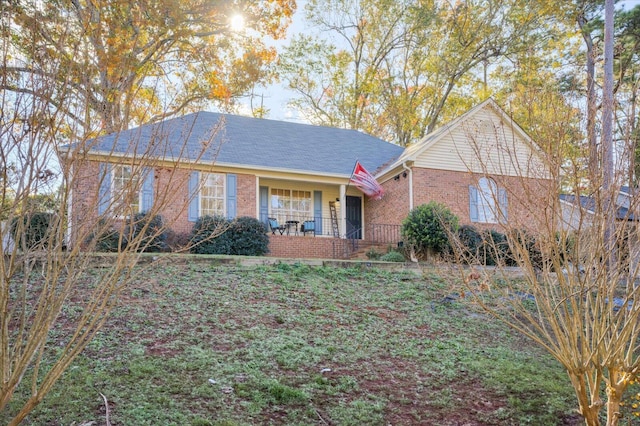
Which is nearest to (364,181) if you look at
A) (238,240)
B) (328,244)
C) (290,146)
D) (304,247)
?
(328,244)

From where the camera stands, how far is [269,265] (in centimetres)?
1065

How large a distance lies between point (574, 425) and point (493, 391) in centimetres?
89

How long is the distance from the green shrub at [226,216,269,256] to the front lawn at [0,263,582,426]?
3.84m

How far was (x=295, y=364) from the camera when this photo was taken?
6.08m

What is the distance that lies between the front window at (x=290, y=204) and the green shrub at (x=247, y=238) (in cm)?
342

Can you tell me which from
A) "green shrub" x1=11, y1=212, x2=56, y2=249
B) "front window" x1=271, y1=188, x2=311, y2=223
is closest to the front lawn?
"green shrub" x1=11, y1=212, x2=56, y2=249

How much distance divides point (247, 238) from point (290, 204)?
4.33 m

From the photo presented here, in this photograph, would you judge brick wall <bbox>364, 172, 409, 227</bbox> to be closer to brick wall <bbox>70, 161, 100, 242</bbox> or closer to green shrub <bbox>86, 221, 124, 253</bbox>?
green shrub <bbox>86, 221, 124, 253</bbox>

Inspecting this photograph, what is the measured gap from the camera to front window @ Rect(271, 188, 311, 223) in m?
17.3

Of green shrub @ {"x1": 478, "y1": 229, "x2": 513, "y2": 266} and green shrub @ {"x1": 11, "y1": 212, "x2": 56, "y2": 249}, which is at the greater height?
green shrub @ {"x1": 11, "y1": 212, "x2": 56, "y2": 249}

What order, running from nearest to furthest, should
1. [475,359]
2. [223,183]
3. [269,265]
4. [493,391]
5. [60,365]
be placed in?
[60,365]
[493,391]
[475,359]
[269,265]
[223,183]

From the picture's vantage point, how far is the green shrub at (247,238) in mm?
13258

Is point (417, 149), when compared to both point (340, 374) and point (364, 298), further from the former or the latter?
point (340, 374)

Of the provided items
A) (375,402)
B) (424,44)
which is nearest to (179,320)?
(375,402)
